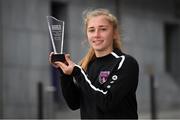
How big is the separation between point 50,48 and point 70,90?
14.6 meters

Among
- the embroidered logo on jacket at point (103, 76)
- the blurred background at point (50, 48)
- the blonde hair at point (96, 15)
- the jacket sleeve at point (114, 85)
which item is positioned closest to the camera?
the jacket sleeve at point (114, 85)

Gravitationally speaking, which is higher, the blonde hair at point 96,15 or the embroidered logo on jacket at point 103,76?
the blonde hair at point 96,15

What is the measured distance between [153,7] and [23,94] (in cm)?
819

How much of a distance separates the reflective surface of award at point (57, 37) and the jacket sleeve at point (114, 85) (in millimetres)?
122

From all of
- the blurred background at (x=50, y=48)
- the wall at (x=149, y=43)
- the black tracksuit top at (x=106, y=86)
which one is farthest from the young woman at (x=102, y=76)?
the wall at (x=149, y=43)

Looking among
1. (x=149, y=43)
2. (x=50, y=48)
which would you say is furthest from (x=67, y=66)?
Answer: (x=149, y=43)

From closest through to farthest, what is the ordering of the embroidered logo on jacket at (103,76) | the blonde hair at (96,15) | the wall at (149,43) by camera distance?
the embroidered logo on jacket at (103,76)
the blonde hair at (96,15)
the wall at (149,43)

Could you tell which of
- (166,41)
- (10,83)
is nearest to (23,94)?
(10,83)

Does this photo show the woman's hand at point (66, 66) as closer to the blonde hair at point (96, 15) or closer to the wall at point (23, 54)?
the blonde hair at point (96, 15)

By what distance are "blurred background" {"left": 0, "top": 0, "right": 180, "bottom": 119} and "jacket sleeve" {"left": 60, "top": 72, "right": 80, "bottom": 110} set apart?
11.4 metres

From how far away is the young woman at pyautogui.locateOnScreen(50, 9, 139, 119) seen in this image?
3408 millimetres

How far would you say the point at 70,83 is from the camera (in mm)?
3566

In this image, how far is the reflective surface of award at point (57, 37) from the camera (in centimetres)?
341

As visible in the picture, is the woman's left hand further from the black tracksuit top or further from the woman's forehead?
the woman's forehead
